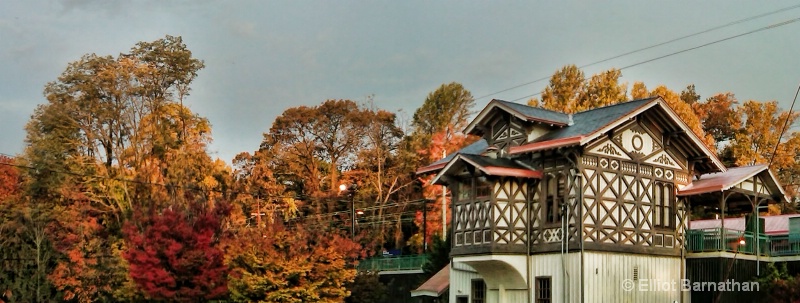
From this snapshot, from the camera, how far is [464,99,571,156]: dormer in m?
35.3

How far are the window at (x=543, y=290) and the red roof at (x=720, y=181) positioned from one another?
18.9 feet

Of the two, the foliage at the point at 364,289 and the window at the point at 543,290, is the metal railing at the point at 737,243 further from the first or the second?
the foliage at the point at 364,289

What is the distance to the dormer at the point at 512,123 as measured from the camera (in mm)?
35344

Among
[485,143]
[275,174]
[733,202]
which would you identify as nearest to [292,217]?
[275,174]

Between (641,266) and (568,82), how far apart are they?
25160 mm

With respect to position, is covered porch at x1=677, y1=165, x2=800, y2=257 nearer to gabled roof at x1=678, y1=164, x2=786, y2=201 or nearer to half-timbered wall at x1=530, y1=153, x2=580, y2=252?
gabled roof at x1=678, y1=164, x2=786, y2=201

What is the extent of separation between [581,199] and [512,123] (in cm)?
411

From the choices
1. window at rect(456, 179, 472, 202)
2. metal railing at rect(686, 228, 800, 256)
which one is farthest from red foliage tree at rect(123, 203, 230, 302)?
metal railing at rect(686, 228, 800, 256)

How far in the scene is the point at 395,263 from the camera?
179 feet

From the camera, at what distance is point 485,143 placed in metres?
39.8

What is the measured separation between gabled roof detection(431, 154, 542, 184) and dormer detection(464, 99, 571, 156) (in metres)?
0.85

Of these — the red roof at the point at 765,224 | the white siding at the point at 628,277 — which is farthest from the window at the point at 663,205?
the red roof at the point at 765,224

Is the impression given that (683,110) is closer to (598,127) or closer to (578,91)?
(578,91)

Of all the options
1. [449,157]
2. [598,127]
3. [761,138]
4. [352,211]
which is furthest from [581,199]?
[761,138]
